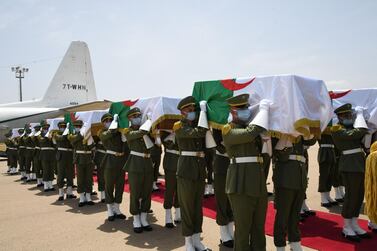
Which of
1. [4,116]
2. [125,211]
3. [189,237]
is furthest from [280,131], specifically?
[4,116]

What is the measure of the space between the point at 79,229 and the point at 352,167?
4.67m

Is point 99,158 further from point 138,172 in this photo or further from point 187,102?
point 187,102

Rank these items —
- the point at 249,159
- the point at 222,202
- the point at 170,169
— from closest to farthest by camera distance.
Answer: the point at 249,159
the point at 222,202
the point at 170,169

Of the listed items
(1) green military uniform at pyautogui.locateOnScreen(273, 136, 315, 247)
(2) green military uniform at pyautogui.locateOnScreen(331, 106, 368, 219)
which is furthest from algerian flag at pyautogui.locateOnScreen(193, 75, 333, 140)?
(2) green military uniform at pyautogui.locateOnScreen(331, 106, 368, 219)

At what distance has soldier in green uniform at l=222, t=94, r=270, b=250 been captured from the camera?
11.2ft

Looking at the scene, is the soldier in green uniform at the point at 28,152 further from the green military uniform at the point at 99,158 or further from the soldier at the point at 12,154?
the green military uniform at the point at 99,158

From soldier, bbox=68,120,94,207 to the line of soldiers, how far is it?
0.16ft

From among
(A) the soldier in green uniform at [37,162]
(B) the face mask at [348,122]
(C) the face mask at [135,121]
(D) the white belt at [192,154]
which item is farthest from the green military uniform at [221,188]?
(A) the soldier in green uniform at [37,162]

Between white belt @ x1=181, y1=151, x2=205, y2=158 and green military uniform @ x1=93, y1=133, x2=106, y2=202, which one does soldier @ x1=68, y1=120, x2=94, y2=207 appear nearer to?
green military uniform @ x1=93, y1=133, x2=106, y2=202

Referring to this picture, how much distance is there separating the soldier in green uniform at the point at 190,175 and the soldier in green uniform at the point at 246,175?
754 millimetres

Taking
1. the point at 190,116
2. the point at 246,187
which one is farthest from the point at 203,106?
the point at 246,187

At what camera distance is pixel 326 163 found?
21.9 ft

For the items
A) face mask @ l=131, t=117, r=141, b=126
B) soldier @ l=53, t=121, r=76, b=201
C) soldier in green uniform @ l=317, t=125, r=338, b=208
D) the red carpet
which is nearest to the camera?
the red carpet

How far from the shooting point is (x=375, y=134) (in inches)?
217
